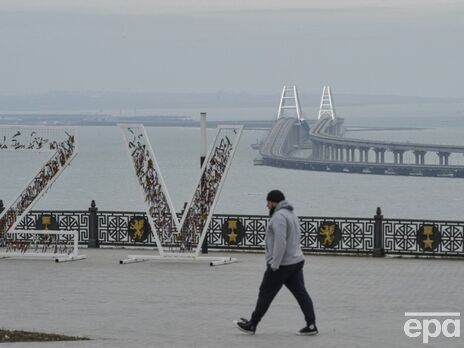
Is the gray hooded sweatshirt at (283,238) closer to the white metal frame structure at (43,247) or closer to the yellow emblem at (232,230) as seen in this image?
the white metal frame structure at (43,247)

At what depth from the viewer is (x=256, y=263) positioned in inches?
737

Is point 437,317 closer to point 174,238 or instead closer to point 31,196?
point 174,238

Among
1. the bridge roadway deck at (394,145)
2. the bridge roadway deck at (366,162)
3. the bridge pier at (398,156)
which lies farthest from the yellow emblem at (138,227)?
the bridge pier at (398,156)

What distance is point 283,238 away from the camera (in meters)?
11.6

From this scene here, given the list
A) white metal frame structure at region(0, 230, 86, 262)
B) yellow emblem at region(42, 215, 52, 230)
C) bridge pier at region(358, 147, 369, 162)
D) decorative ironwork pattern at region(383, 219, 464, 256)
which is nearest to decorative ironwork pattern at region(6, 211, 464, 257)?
decorative ironwork pattern at region(383, 219, 464, 256)

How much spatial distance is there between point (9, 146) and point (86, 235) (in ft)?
7.33

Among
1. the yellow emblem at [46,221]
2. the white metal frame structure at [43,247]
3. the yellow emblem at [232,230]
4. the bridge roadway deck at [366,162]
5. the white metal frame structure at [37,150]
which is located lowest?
the white metal frame structure at [43,247]

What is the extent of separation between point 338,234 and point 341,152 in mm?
120248

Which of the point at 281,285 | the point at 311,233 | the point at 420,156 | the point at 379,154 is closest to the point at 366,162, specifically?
the point at 420,156

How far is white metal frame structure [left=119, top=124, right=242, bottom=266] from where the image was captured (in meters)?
18.8

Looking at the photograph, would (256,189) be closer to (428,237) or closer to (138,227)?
(138,227)

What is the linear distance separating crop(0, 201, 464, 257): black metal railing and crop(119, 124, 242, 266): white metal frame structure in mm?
1455

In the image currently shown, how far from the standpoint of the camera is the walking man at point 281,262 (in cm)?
1166

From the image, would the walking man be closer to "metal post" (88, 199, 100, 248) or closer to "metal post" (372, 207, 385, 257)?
"metal post" (372, 207, 385, 257)
